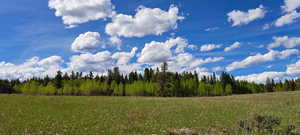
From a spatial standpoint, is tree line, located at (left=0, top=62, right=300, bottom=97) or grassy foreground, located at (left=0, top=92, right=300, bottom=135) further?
tree line, located at (left=0, top=62, right=300, bottom=97)

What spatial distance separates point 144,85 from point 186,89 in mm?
20391

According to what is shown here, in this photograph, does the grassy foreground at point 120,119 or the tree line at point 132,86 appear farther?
the tree line at point 132,86

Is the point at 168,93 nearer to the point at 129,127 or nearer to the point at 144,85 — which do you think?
the point at 144,85

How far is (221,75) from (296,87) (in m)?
54.2

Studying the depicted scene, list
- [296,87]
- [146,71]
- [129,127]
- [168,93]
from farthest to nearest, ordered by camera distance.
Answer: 1. [296,87]
2. [146,71]
3. [168,93]
4. [129,127]

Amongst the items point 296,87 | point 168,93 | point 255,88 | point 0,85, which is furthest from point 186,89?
point 0,85

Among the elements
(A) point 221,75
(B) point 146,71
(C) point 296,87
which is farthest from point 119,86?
(C) point 296,87

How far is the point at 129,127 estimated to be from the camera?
13297mm

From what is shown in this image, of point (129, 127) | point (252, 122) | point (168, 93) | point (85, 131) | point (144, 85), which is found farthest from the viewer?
point (144, 85)

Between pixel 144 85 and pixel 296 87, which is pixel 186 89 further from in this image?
pixel 296 87

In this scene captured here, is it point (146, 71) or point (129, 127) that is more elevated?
point (146, 71)

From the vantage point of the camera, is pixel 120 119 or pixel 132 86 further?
pixel 132 86

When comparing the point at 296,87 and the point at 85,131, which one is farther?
the point at 296,87

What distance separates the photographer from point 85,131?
12195 mm
